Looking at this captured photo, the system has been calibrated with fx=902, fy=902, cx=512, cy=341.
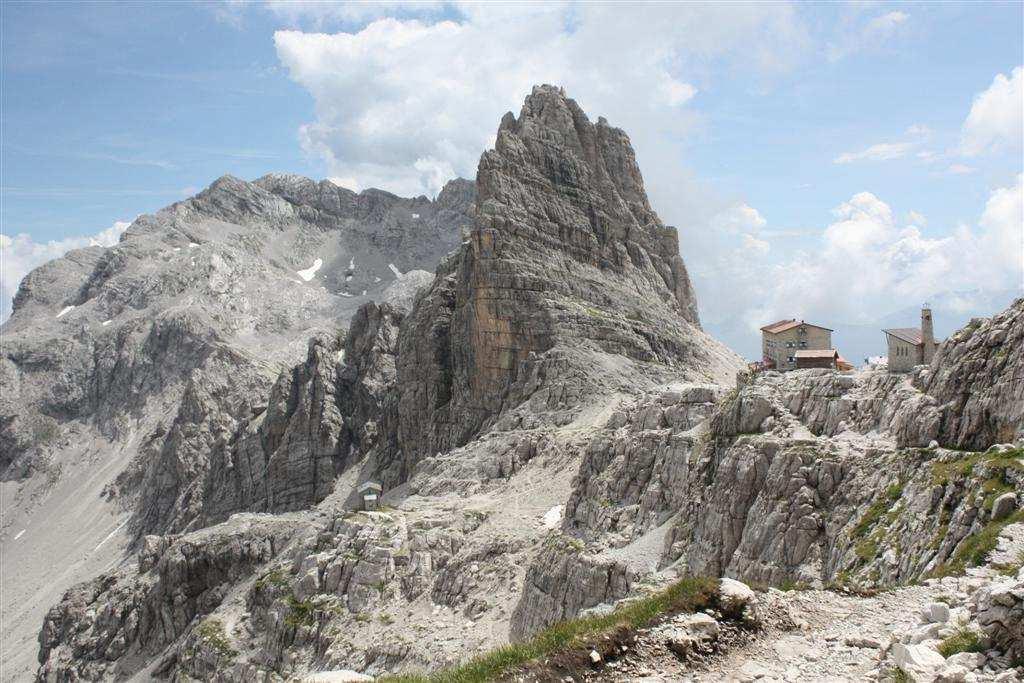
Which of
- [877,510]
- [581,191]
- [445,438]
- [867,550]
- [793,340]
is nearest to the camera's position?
[867,550]

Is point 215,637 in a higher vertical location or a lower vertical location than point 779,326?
lower

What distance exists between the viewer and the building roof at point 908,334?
46.8m

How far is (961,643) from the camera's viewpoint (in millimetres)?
17016

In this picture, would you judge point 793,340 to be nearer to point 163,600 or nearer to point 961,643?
point 961,643

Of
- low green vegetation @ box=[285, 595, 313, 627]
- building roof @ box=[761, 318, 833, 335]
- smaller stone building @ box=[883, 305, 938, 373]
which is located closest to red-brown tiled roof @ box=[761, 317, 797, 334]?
building roof @ box=[761, 318, 833, 335]

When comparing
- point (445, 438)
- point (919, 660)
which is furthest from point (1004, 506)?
point (445, 438)

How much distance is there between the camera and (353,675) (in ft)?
67.8

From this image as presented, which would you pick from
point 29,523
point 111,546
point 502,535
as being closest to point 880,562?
point 502,535

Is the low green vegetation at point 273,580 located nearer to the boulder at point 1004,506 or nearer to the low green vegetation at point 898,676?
the boulder at point 1004,506

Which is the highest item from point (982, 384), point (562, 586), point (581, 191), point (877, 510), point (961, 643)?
point (581, 191)

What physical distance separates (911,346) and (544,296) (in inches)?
2773

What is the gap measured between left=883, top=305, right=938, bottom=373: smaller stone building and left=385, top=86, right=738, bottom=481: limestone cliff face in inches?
2076

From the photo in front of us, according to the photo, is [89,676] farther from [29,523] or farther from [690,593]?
[29,523]

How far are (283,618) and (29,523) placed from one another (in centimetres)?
14393
